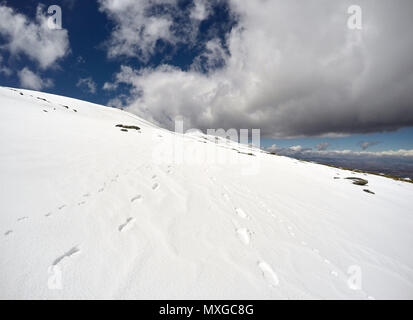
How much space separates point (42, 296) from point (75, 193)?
112 inches

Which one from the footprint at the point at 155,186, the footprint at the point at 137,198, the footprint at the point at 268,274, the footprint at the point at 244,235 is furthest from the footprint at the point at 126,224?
the footprint at the point at 268,274

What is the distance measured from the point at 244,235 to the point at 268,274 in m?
1.04

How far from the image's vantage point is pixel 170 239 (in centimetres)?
349

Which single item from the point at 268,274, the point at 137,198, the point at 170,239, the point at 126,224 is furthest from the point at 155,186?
the point at 268,274

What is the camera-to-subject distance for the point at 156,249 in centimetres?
317

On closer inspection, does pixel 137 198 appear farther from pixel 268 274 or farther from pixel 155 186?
pixel 268 274

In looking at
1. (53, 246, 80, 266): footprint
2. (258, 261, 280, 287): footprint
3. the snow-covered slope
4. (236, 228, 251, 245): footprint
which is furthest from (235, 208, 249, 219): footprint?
(53, 246, 80, 266): footprint

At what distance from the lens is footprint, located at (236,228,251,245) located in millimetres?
3862

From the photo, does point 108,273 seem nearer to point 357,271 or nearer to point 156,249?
point 156,249

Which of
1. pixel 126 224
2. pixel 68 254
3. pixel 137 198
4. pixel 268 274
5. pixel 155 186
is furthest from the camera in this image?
pixel 155 186

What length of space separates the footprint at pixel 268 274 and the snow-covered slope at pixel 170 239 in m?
0.02

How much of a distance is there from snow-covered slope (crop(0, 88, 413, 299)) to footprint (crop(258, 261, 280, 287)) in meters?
0.02

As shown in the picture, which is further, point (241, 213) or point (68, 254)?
point (241, 213)
